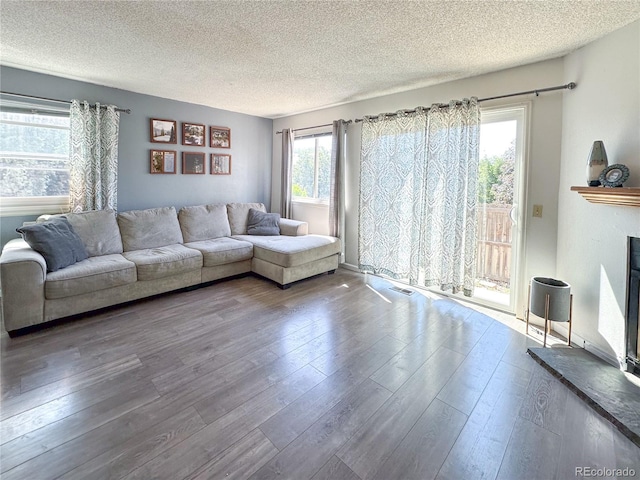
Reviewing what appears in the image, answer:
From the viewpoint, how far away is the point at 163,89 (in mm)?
3871

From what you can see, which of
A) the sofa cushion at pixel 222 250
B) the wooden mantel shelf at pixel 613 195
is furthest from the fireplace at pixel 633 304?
the sofa cushion at pixel 222 250

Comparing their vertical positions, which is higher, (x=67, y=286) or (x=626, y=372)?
(x=67, y=286)

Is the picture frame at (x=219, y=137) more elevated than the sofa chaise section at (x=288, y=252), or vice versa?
the picture frame at (x=219, y=137)

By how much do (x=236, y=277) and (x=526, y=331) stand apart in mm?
3343

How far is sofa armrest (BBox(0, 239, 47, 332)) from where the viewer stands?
2.45m

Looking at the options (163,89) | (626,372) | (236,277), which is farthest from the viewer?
(236,277)

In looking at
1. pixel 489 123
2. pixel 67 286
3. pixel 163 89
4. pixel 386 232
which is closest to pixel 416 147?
pixel 489 123

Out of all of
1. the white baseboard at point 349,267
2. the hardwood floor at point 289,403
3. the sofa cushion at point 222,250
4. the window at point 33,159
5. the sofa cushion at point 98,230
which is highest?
the window at point 33,159

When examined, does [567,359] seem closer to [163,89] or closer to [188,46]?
[188,46]

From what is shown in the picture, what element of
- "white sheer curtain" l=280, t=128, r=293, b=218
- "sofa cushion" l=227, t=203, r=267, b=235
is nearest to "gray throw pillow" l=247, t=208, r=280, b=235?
"sofa cushion" l=227, t=203, r=267, b=235

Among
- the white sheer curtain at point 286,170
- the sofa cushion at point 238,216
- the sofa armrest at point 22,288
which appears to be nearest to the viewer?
the sofa armrest at point 22,288

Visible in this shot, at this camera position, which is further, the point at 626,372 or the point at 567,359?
the point at 567,359

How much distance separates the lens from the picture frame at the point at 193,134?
4.51 m

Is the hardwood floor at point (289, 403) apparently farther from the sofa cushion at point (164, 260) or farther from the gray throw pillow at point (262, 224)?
the gray throw pillow at point (262, 224)
